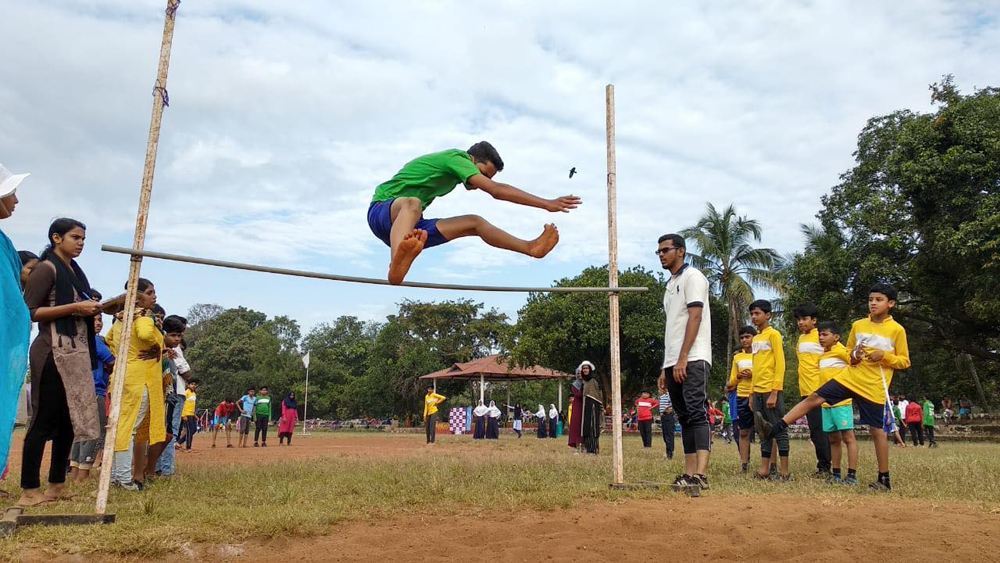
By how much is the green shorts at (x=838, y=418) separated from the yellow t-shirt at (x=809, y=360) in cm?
32

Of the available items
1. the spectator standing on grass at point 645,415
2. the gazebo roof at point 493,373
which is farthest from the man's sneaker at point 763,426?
the gazebo roof at point 493,373

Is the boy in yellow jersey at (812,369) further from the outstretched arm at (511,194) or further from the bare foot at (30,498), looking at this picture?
the bare foot at (30,498)

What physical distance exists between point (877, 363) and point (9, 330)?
6.36 metres

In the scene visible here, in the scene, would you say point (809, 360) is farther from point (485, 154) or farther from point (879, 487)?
point (485, 154)

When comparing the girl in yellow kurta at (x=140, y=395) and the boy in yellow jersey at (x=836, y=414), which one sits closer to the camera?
the girl in yellow kurta at (x=140, y=395)

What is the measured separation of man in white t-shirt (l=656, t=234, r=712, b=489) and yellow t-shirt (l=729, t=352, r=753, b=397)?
192 centimetres

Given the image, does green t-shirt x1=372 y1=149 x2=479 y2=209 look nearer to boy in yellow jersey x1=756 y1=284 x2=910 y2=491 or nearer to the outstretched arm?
the outstretched arm

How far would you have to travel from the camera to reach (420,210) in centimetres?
494

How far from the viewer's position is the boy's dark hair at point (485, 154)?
5157 mm

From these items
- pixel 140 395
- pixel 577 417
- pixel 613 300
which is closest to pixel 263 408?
pixel 577 417

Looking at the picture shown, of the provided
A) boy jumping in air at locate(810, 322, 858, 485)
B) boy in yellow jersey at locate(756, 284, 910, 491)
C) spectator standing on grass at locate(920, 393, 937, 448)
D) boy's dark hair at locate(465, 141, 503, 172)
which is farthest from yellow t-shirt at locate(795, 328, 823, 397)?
spectator standing on grass at locate(920, 393, 937, 448)

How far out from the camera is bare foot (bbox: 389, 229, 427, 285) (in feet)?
14.9

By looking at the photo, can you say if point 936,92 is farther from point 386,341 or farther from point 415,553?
point 386,341

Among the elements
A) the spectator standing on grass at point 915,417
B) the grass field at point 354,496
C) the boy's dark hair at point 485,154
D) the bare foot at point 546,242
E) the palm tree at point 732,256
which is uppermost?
the palm tree at point 732,256
